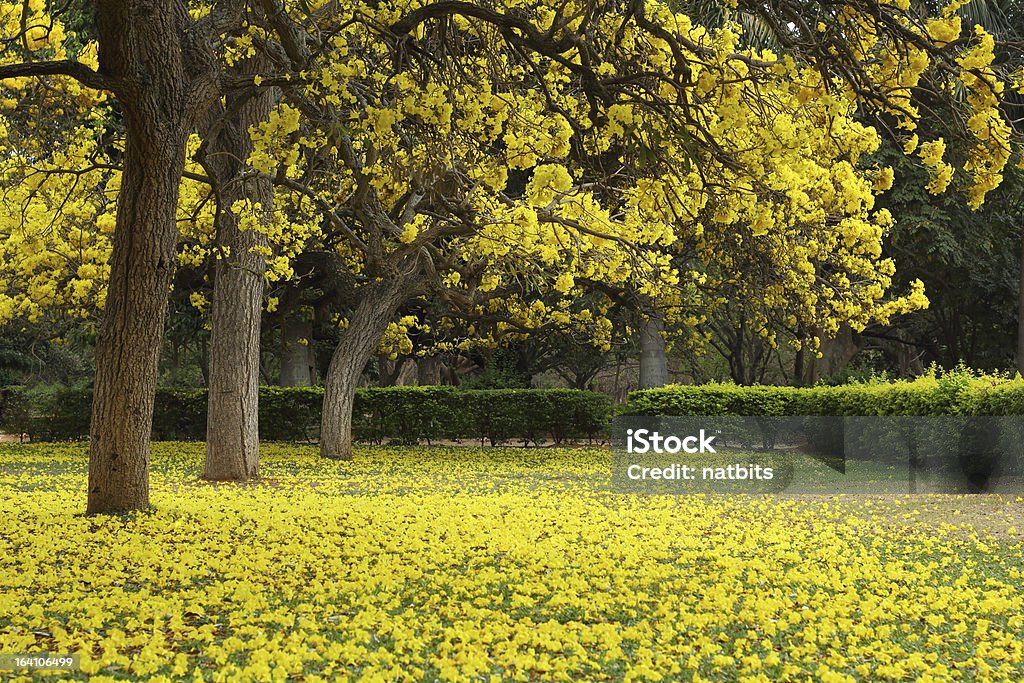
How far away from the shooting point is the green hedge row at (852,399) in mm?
10781

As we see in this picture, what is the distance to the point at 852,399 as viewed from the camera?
45.6ft

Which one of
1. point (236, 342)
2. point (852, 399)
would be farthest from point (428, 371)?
point (852, 399)

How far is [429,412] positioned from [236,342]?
6894 mm

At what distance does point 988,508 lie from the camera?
9.91 m

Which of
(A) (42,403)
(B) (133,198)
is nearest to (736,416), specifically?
(B) (133,198)

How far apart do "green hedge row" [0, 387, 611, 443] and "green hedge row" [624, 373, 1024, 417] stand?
91.4 inches

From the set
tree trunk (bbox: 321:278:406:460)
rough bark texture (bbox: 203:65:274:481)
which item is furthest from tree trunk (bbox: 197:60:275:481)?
tree trunk (bbox: 321:278:406:460)

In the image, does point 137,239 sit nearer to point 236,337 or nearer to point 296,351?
point 236,337

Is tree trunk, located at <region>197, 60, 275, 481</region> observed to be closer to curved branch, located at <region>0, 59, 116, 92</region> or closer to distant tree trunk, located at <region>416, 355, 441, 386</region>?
curved branch, located at <region>0, 59, 116, 92</region>

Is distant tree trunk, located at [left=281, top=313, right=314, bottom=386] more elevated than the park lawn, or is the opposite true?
distant tree trunk, located at [left=281, top=313, right=314, bottom=386]

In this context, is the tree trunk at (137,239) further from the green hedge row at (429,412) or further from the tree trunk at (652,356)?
the tree trunk at (652,356)

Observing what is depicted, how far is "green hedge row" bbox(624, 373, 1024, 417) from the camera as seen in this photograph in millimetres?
10781

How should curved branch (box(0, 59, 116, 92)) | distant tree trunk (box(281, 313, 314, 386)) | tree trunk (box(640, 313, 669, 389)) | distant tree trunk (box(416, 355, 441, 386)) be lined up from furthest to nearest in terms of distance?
distant tree trunk (box(416, 355, 441, 386)), distant tree trunk (box(281, 313, 314, 386)), tree trunk (box(640, 313, 669, 389)), curved branch (box(0, 59, 116, 92))

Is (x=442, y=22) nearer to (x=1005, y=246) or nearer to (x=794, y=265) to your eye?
(x=794, y=265)
